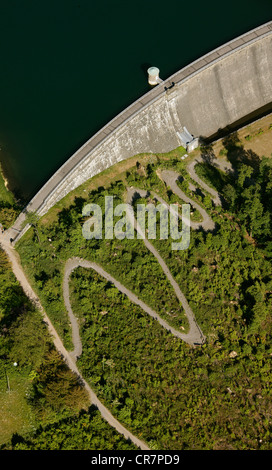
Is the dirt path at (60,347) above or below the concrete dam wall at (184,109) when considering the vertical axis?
below

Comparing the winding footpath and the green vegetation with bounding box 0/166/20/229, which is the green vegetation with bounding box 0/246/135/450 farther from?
the green vegetation with bounding box 0/166/20/229

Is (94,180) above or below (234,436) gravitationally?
above

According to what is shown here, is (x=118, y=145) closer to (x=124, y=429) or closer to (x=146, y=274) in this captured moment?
(x=146, y=274)

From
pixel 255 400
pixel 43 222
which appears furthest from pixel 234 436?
pixel 43 222

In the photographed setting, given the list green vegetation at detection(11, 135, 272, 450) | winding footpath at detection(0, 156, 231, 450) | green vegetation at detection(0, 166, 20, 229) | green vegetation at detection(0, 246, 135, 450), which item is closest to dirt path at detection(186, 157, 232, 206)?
winding footpath at detection(0, 156, 231, 450)

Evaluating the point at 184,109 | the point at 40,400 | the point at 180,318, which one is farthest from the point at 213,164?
the point at 40,400

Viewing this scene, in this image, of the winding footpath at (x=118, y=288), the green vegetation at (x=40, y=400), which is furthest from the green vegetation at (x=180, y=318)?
the green vegetation at (x=40, y=400)

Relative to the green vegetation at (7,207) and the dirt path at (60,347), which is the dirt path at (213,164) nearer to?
the green vegetation at (7,207)

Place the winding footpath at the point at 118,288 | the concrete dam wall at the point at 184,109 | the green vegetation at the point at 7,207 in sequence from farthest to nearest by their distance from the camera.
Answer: the concrete dam wall at the point at 184,109
the green vegetation at the point at 7,207
the winding footpath at the point at 118,288

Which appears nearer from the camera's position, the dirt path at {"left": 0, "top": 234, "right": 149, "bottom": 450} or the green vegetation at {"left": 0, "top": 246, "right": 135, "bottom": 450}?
the green vegetation at {"left": 0, "top": 246, "right": 135, "bottom": 450}
